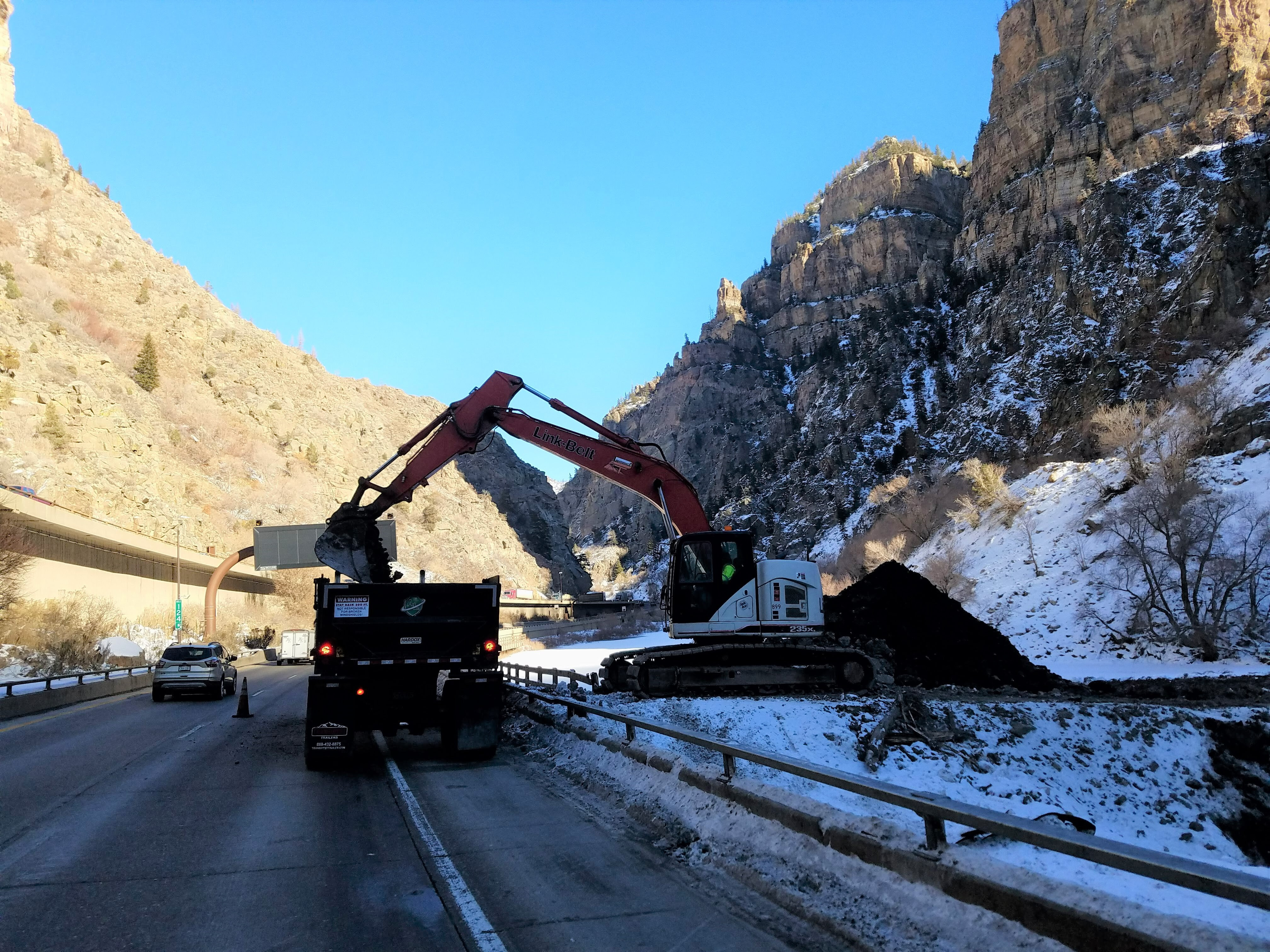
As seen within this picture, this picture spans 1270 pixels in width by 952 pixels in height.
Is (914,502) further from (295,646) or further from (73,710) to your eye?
(73,710)

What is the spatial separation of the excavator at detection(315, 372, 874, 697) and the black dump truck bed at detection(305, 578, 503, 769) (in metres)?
4.88

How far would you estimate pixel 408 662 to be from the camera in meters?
11.7

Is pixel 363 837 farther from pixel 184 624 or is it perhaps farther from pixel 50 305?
pixel 50 305

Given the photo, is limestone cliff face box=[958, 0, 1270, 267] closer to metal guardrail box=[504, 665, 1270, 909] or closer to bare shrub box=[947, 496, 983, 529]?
bare shrub box=[947, 496, 983, 529]

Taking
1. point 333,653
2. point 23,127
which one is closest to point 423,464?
point 333,653

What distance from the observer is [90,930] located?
5.10 metres

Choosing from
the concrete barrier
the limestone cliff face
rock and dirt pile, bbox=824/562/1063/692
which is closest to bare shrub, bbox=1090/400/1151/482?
rock and dirt pile, bbox=824/562/1063/692

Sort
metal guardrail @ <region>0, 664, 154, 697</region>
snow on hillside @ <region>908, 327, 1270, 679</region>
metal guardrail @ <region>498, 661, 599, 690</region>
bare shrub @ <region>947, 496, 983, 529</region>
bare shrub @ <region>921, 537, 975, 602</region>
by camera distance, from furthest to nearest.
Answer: bare shrub @ <region>947, 496, 983, 529</region> < bare shrub @ <region>921, 537, 975, 602</region> < snow on hillside @ <region>908, 327, 1270, 679</region> < metal guardrail @ <region>0, 664, 154, 697</region> < metal guardrail @ <region>498, 661, 599, 690</region>

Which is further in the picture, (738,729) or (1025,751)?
(1025,751)

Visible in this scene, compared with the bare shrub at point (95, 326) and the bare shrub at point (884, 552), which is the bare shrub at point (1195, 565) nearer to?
the bare shrub at point (884, 552)

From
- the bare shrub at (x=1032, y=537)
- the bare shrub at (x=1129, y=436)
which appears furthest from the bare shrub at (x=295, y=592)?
the bare shrub at (x=1129, y=436)

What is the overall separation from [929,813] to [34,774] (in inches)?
459

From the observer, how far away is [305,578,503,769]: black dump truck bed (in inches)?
447

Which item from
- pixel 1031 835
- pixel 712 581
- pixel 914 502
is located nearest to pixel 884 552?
pixel 914 502
